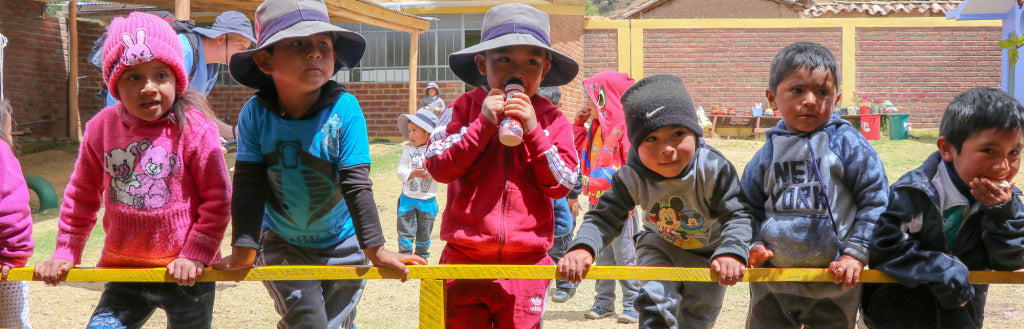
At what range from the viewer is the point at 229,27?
5.42 metres

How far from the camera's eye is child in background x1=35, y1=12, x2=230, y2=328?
106 inches

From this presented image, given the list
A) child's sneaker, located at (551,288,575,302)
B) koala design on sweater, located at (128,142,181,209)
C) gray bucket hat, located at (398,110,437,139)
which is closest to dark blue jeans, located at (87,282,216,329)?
koala design on sweater, located at (128,142,181,209)

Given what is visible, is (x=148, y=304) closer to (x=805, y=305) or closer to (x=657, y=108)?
(x=657, y=108)

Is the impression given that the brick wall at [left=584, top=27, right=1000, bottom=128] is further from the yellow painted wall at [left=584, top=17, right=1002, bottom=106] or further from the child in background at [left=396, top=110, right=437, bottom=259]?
the child in background at [left=396, top=110, right=437, bottom=259]

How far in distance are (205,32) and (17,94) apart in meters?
13.0

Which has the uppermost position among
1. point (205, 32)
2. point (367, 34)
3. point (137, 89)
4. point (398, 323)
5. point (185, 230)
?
point (367, 34)

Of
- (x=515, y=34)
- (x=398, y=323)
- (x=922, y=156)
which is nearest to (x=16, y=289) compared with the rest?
(x=398, y=323)

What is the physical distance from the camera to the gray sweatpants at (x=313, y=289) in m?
2.83

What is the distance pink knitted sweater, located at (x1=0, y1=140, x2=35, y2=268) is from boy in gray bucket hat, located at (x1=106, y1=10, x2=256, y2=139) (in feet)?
5.34

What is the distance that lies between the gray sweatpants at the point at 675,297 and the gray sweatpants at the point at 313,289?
1118 millimetres

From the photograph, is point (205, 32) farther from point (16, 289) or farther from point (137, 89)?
point (137, 89)

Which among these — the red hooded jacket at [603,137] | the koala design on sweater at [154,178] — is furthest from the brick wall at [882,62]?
the koala design on sweater at [154,178]

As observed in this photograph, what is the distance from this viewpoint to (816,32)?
61.9ft

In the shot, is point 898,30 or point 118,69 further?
point 898,30
